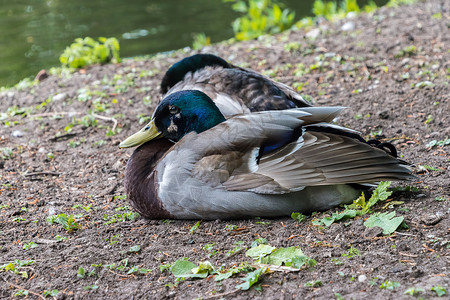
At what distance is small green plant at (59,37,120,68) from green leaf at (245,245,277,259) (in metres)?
5.52

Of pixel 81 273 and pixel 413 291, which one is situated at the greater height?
pixel 413 291

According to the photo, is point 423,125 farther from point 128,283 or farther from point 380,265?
point 128,283

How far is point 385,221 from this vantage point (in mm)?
3531

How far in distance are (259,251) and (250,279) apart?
1.10 ft

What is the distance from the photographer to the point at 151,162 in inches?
170

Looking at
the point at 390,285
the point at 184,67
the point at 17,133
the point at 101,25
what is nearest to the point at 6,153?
the point at 17,133

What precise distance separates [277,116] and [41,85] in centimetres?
489

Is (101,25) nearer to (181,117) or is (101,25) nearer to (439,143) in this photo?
(181,117)

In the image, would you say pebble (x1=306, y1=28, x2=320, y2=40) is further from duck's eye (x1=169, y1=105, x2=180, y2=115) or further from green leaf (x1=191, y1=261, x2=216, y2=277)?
green leaf (x1=191, y1=261, x2=216, y2=277)

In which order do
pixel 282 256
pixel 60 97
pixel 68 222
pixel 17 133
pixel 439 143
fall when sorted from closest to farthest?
pixel 282 256 < pixel 68 222 < pixel 439 143 < pixel 17 133 < pixel 60 97

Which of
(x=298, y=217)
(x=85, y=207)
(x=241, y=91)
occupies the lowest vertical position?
(x=85, y=207)

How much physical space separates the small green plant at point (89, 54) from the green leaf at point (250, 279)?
19.1 ft

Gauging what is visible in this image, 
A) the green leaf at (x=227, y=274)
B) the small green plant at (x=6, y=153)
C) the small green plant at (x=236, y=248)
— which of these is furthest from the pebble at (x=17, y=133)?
the green leaf at (x=227, y=274)

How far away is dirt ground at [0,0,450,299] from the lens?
3.21 metres
